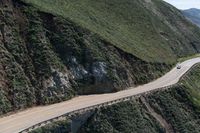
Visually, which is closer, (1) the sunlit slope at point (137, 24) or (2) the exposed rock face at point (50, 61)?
(2) the exposed rock face at point (50, 61)

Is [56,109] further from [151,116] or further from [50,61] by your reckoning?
→ [151,116]

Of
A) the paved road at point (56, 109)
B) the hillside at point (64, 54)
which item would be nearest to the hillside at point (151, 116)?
the paved road at point (56, 109)

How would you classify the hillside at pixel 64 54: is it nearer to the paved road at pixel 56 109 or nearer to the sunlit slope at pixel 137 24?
the sunlit slope at pixel 137 24

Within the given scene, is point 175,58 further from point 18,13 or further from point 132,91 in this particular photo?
point 18,13

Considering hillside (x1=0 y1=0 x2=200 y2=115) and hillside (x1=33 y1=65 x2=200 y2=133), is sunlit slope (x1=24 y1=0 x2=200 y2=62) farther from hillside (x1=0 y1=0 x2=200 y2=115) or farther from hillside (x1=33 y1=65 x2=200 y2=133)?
hillside (x1=33 y1=65 x2=200 y2=133)

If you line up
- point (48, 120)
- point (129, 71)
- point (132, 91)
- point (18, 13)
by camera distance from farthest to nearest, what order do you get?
point (129, 71) → point (132, 91) → point (18, 13) → point (48, 120)

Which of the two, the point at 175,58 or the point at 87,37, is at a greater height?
the point at 87,37

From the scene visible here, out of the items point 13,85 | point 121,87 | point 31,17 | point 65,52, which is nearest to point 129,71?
point 121,87
